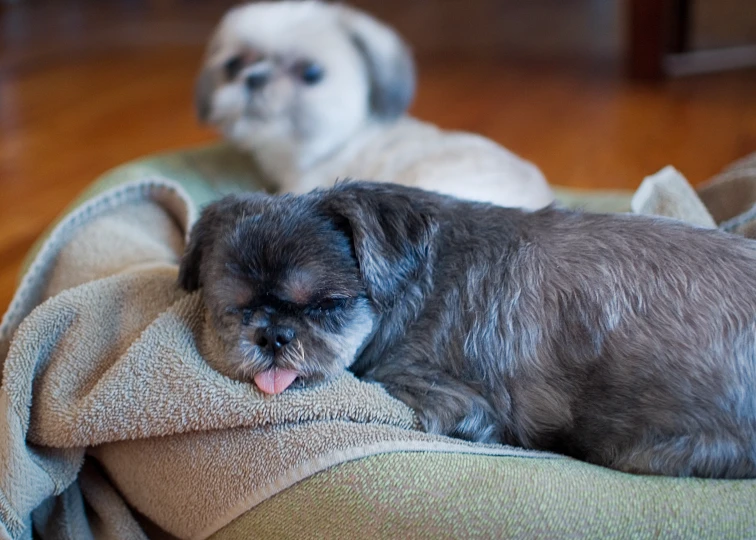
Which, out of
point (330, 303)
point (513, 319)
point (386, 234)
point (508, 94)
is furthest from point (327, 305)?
point (508, 94)

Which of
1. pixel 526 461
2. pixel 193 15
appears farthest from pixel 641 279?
pixel 193 15

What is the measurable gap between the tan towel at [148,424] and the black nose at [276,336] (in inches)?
3.4

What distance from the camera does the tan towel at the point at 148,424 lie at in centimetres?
122

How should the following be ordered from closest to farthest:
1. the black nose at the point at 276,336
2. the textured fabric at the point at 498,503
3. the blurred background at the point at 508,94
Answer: the textured fabric at the point at 498,503 → the black nose at the point at 276,336 → the blurred background at the point at 508,94

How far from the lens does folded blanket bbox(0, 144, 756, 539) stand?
110 cm

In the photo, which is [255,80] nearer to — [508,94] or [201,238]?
[201,238]

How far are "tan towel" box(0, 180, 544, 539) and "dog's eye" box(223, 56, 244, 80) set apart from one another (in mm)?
839

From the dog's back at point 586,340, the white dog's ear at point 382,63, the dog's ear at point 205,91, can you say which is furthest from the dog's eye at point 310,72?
the dog's back at point 586,340

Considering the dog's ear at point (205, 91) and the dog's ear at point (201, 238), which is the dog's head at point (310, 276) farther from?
the dog's ear at point (205, 91)

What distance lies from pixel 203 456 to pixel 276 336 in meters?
0.23

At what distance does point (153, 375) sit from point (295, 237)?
1.05 feet

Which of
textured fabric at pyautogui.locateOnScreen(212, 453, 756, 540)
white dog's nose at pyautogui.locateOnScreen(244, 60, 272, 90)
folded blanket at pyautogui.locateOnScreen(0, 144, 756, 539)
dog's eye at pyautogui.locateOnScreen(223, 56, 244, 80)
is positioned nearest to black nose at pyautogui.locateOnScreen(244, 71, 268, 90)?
white dog's nose at pyautogui.locateOnScreen(244, 60, 272, 90)

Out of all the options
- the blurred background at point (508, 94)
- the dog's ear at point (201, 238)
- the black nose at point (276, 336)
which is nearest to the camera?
the black nose at point (276, 336)

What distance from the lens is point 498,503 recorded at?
1101mm
